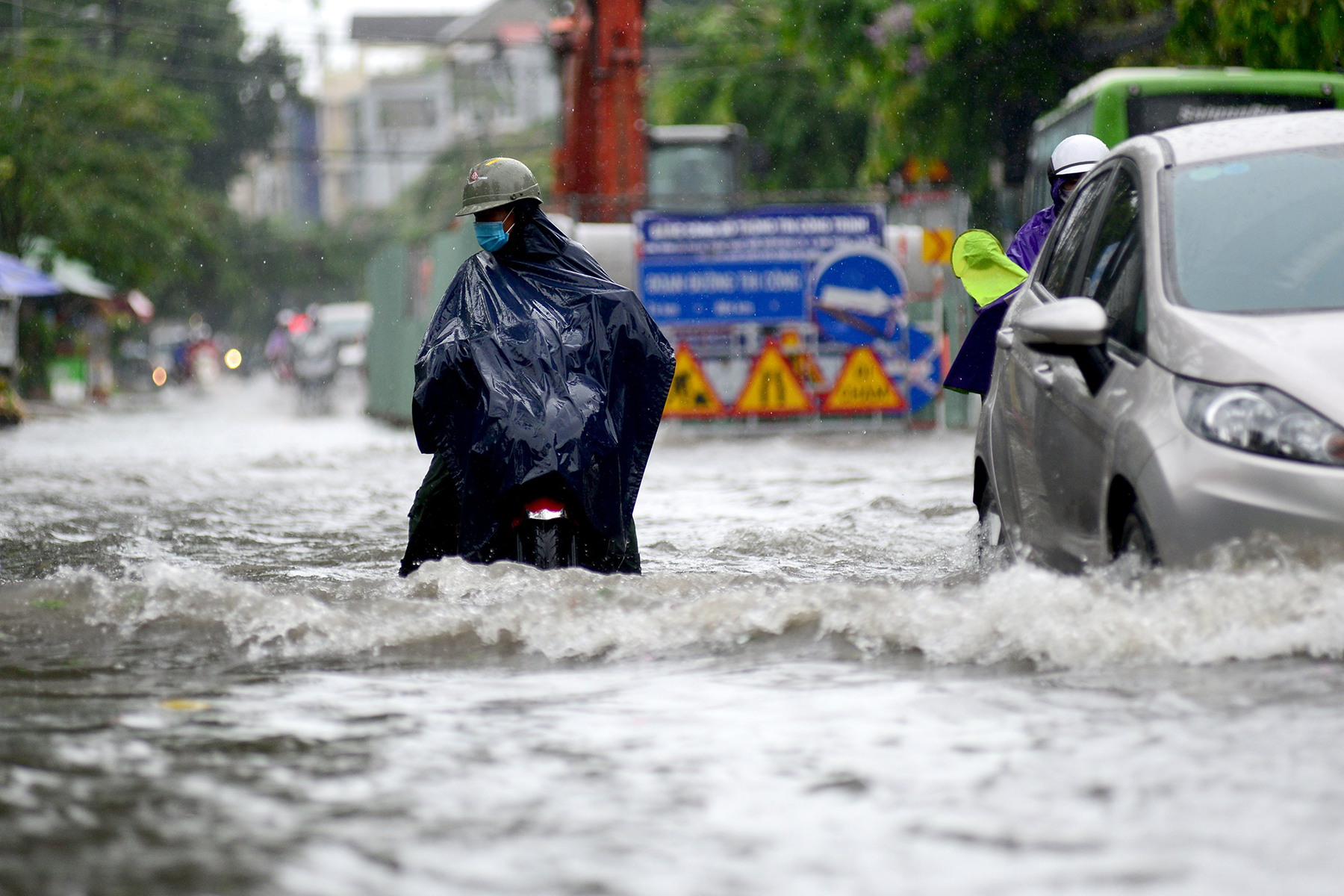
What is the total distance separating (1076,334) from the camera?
5.06 metres

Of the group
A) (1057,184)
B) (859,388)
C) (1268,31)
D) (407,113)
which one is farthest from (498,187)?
(407,113)

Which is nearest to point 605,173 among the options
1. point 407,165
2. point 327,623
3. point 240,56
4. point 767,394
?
point 767,394

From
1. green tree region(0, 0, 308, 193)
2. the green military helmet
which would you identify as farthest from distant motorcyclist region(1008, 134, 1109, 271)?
green tree region(0, 0, 308, 193)

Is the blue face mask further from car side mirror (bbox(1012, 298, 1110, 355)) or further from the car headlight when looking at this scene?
the car headlight

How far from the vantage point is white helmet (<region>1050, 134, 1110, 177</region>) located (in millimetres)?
7754

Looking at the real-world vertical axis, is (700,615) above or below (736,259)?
below

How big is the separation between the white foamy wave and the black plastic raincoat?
24 cm

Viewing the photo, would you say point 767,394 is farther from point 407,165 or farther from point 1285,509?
point 407,165

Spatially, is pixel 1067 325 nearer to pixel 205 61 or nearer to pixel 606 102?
pixel 606 102

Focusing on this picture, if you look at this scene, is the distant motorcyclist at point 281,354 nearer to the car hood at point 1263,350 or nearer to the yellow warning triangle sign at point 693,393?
the yellow warning triangle sign at point 693,393

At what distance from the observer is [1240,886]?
3102mm

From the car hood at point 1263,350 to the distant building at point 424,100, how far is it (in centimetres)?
8291

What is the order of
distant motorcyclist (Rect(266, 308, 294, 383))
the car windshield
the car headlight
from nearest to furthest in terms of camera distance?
1. the car headlight
2. the car windshield
3. distant motorcyclist (Rect(266, 308, 294, 383))

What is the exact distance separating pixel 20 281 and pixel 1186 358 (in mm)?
22625
